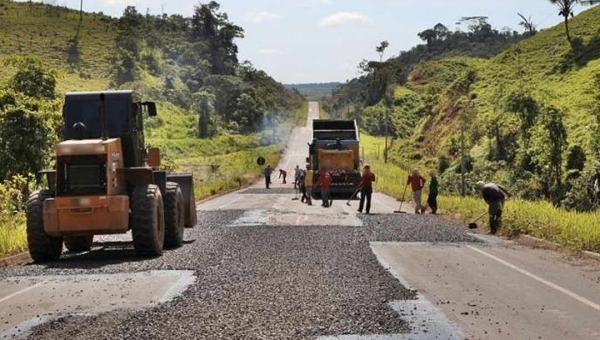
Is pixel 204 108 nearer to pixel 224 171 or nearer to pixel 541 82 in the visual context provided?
pixel 224 171

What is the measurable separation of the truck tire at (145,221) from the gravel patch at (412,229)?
231 inches

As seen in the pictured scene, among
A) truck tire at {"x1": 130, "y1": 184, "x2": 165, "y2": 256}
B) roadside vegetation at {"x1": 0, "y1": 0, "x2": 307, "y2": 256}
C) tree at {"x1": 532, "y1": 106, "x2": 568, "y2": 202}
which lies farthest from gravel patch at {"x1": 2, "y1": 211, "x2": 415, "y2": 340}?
roadside vegetation at {"x1": 0, "y1": 0, "x2": 307, "y2": 256}

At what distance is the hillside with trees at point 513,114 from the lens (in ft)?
140

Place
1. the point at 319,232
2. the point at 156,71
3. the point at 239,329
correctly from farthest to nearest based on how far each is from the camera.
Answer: the point at 156,71
the point at 319,232
the point at 239,329

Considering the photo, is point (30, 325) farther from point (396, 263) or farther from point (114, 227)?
point (396, 263)

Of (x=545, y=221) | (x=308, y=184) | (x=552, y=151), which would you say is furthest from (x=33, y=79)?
(x=552, y=151)

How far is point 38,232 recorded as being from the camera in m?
15.5

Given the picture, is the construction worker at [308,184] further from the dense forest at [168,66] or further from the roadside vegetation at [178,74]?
the dense forest at [168,66]

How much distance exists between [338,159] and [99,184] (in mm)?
26108

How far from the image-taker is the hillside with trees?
42.7 metres

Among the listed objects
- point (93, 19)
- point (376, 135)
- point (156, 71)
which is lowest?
point (376, 135)

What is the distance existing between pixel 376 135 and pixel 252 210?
102m

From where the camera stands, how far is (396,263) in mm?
14852

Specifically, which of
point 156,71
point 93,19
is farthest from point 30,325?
point 93,19
